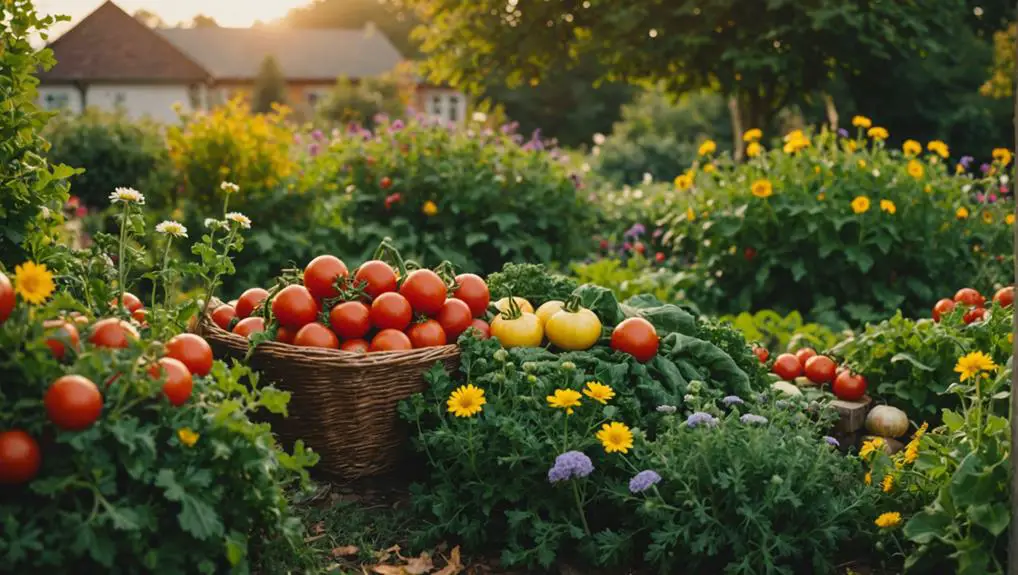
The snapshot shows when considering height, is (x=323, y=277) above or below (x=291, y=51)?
below

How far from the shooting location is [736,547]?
268cm

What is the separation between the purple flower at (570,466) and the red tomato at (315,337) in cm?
94

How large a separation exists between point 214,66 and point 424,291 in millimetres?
43282

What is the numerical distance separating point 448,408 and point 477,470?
0.23m

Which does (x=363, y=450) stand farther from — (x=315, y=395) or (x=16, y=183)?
(x=16, y=183)

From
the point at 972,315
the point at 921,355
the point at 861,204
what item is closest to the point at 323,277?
the point at 921,355

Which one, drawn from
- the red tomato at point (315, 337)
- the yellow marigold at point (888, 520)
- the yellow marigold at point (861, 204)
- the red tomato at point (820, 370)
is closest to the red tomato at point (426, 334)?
the red tomato at point (315, 337)

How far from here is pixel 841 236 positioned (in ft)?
19.4

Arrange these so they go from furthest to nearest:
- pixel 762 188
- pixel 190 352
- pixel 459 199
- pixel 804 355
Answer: pixel 459 199 → pixel 762 188 → pixel 804 355 → pixel 190 352

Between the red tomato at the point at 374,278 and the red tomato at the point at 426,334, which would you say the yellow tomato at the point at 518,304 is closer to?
the red tomato at the point at 426,334

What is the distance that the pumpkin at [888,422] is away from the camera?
3.71 metres

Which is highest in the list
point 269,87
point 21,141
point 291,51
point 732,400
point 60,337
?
point 291,51

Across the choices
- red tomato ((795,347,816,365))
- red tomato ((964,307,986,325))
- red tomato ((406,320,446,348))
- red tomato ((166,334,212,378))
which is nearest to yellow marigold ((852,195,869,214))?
red tomato ((964,307,986,325))

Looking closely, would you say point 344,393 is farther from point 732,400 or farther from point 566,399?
point 732,400
